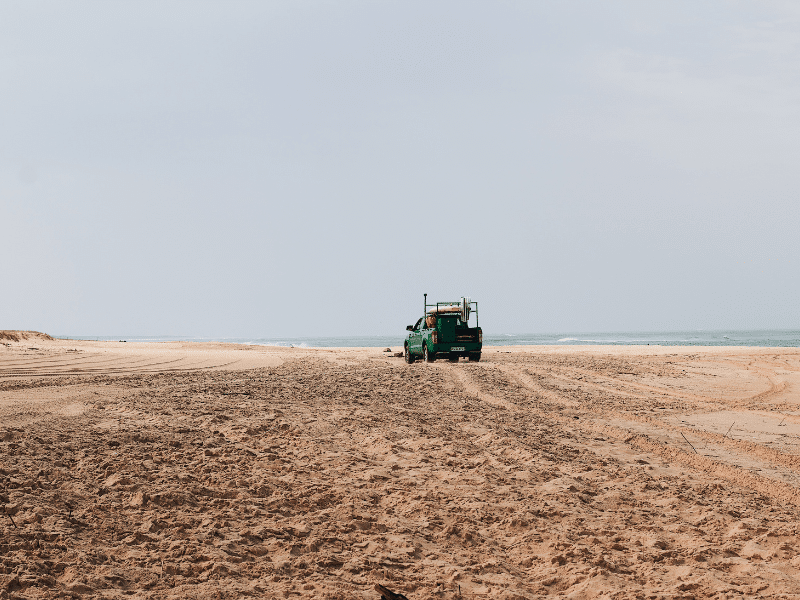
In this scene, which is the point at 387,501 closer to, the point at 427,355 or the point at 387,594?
the point at 387,594

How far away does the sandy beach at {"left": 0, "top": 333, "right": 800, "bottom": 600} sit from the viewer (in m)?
3.87

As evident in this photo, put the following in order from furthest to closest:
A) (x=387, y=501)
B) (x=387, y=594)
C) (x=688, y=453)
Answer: (x=688, y=453), (x=387, y=501), (x=387, y=594)

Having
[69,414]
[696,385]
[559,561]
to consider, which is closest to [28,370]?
[69,414]

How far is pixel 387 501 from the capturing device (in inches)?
205

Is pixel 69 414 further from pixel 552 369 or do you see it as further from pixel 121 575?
pixel 552 369

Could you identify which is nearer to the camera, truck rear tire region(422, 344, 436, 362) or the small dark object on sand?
the small dark object on sand

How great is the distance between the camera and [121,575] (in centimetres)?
378

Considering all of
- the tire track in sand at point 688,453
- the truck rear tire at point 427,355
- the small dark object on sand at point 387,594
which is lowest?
the small dark object on sand at point 387,594

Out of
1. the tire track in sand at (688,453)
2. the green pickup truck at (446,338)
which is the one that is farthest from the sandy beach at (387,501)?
the green pickup truck at (446,338)

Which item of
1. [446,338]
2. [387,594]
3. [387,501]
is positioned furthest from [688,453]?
[446,338]

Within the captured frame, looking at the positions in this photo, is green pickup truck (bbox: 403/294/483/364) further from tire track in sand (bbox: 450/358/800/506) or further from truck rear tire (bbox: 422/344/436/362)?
tire track in sand (bbox: 450/358/800/506)

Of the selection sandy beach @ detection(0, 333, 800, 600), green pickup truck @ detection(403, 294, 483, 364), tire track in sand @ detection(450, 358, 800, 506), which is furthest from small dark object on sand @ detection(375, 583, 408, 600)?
green pickup truck @ detection(403, 294, 483, 364)

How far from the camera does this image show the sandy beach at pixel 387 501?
152 inches

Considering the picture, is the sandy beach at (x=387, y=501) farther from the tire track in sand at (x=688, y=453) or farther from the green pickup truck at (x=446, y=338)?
the green pickup truck at (x=446, y=338)
